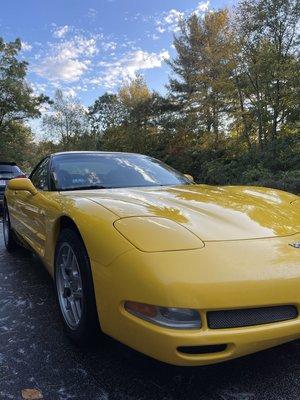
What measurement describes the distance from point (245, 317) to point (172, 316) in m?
0.32

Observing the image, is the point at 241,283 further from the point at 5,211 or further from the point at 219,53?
the point at 219,53

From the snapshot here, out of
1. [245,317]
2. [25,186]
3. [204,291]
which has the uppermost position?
[25,186]

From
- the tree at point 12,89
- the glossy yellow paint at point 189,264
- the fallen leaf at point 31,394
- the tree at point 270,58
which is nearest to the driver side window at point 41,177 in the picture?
the glossy yellow paint at point 189,264

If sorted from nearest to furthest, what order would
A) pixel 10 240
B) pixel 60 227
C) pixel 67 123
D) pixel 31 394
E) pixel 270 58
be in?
pixel 31 394 < pixel 60 227 < pixel 10 240 < pixel 270 58 < pixel 67 123

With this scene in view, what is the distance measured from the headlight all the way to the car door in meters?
1.56

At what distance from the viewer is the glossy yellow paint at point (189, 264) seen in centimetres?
177

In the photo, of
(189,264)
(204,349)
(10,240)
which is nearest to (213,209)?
(189,264)

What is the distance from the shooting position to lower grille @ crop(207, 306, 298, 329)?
1.79 m

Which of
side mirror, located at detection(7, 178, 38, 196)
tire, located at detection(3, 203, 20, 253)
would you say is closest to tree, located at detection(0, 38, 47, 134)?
tire, located at detection(3, 203, 20, 253)

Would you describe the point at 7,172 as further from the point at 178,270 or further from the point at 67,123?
the point at 67,123

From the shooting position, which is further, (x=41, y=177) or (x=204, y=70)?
(x=204, y=70)

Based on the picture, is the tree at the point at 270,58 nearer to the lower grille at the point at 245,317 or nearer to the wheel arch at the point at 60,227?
the wheel arch at the point at 60,227

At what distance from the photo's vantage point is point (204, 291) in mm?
1760

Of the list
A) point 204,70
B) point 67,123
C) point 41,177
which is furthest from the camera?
point 67,123
